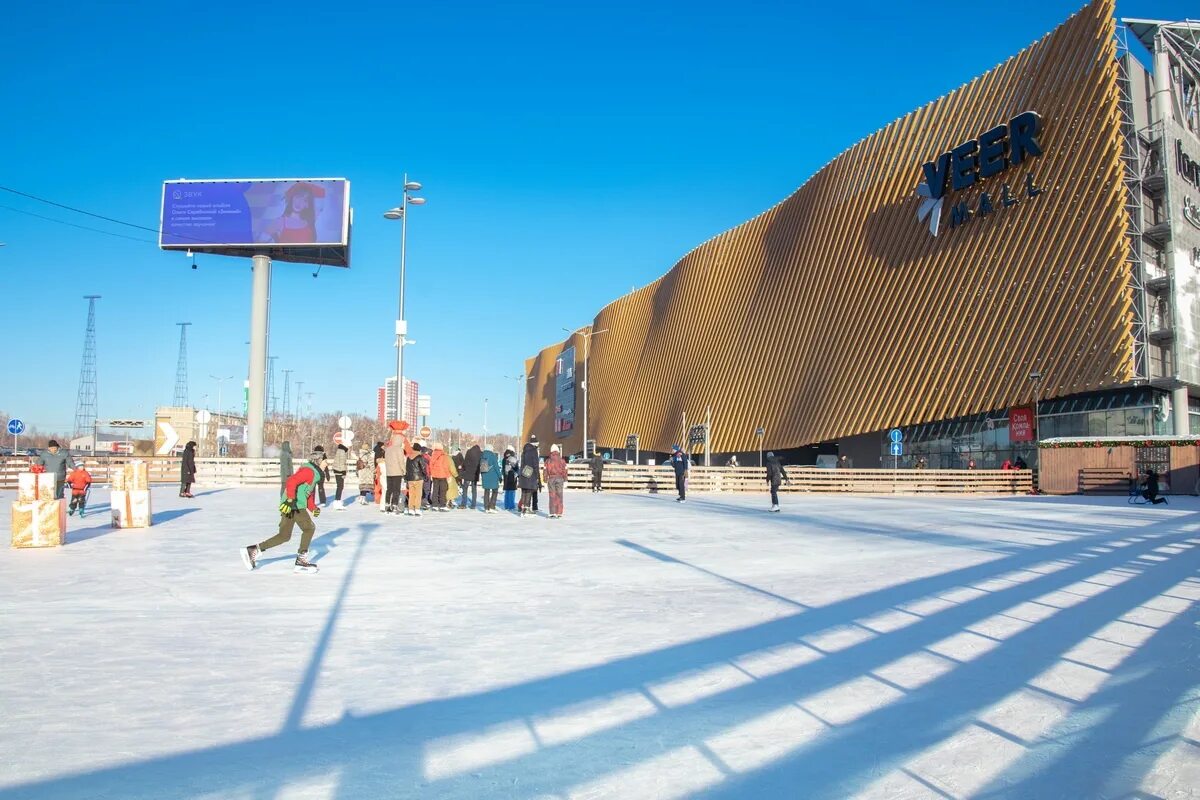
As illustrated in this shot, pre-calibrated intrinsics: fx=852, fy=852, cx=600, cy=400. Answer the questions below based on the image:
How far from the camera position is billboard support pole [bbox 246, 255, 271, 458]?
3653 cm

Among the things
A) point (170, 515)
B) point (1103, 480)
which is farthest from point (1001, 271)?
point (170, 515)

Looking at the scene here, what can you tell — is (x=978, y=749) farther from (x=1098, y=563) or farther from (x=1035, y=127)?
(x=1035, y=127)

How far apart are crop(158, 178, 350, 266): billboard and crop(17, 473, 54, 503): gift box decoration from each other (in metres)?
25.2

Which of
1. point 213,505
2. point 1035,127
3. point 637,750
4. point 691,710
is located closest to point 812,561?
point 691,710

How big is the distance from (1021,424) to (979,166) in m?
11.9

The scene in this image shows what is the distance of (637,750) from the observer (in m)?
4.51

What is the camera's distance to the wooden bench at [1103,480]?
99.3 ft

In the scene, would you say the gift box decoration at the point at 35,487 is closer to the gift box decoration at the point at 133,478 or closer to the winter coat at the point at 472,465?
the gift box decoration at the point at 133,478

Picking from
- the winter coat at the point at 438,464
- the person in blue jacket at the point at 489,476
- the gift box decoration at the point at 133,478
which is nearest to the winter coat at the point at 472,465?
the person in blue jacket at the point at 489,476

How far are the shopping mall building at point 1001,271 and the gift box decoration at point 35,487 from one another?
33941mm

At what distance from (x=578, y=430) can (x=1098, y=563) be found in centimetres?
8453

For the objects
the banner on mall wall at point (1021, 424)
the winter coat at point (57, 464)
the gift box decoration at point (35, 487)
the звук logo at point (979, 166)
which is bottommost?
the gift box decoration at point (35, 487)

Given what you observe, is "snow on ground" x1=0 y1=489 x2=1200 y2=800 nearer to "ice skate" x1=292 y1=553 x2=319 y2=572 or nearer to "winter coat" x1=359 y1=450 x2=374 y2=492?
"ice skate" x1=292 y1=553 x2=319 y2=572

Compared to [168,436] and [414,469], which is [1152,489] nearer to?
[414,469]
